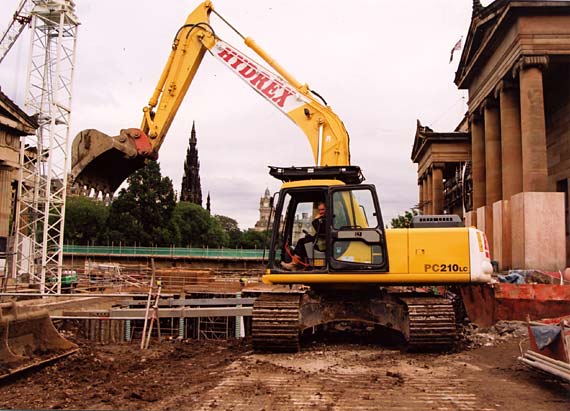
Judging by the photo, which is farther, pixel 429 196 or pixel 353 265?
pixel 429 196

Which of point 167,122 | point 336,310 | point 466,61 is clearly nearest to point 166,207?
point 466,61

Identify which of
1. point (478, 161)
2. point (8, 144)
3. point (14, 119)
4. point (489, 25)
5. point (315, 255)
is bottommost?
point (315, 255)

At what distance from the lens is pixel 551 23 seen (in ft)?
64.8

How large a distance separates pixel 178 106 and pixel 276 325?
6.86 m

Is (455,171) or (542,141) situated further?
(455,171)

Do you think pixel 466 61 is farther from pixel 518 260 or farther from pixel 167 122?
pixel 167 122

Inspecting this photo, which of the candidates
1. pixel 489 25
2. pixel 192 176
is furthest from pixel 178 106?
pixel 192 176

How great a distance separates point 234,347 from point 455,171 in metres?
37.5

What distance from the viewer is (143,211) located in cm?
6806

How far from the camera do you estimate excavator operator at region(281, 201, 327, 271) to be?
29.0ft

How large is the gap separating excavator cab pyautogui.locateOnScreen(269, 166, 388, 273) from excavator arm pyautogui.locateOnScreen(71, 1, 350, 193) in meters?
1.97

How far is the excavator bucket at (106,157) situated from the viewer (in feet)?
38.9

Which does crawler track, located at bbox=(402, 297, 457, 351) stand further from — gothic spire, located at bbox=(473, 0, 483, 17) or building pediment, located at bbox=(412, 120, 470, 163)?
building pediment, located at bbox=(412, 120, 470, 163)

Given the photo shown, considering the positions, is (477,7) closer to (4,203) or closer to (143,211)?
(4,203)
